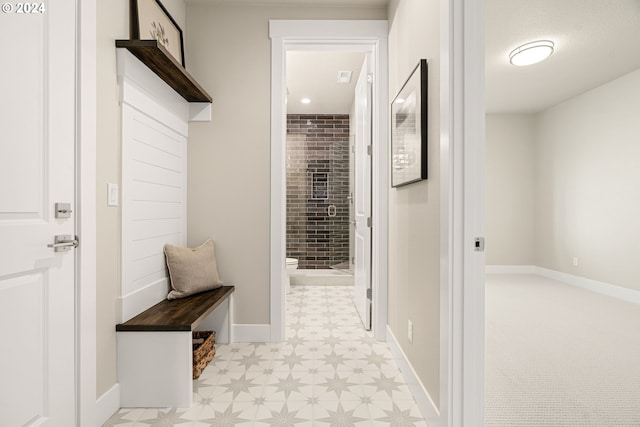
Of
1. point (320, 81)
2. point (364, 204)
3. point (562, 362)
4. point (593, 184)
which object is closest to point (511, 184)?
point (593, 184)

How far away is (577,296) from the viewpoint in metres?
4.37

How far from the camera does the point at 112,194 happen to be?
1.82m

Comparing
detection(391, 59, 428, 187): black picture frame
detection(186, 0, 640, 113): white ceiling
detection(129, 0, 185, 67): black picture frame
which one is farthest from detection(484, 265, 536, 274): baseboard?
detection(129, 0, 185, 67): black picture frame

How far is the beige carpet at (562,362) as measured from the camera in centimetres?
182

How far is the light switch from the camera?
179 centimetres

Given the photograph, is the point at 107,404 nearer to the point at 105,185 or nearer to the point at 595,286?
the point at 105,185

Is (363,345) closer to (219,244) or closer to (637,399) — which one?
(219,244)

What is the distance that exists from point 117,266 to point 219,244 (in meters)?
0.99

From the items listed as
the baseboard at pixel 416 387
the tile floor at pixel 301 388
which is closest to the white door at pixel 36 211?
the tile floor at pixel 301 388

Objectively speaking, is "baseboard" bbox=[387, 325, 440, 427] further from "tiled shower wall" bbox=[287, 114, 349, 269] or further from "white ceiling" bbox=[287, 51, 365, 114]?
"tiled shower wall" bbox=[287, 114, 349, 269]

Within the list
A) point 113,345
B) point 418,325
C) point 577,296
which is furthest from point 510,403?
point 577,296

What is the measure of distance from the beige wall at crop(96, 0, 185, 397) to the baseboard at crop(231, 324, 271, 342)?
3.46ft

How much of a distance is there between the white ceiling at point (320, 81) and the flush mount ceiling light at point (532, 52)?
1.52 metres

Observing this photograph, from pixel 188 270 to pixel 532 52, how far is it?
3.62 m
